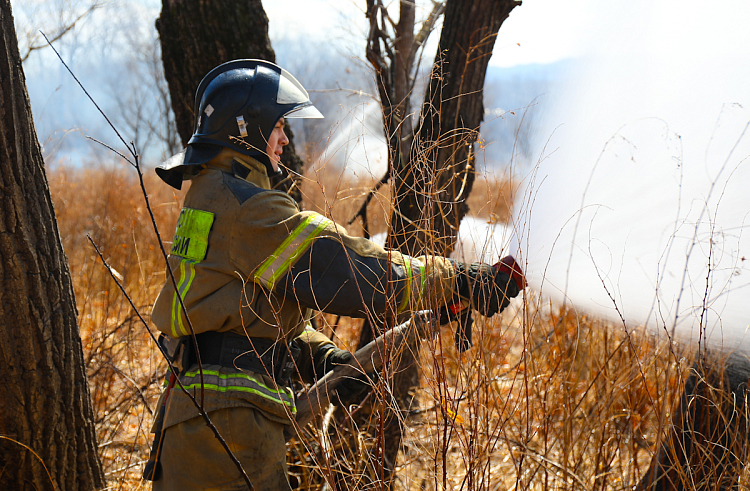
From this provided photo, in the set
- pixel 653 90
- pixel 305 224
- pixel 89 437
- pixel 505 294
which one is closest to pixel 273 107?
pixel 305 224

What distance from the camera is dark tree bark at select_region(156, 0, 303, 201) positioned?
123 inches

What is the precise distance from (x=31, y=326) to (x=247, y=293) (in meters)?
1.06

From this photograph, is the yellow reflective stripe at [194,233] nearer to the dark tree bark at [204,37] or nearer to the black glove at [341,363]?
the black glove at [341,363]

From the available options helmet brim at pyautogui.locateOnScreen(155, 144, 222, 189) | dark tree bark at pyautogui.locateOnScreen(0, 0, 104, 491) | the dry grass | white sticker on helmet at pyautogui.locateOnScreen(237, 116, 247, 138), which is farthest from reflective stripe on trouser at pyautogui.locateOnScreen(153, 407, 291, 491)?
white sticker on helmet at pyautogui.locateOnScreen(237, 116, 247, 138)

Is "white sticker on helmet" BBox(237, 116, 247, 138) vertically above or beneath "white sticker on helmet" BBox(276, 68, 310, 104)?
beneath

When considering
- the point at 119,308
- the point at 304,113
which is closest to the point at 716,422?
the point at 304,113

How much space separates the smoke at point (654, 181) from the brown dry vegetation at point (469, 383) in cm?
16

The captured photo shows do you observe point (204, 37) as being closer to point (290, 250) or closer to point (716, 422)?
point (290, 250)

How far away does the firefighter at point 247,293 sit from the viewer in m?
1.67

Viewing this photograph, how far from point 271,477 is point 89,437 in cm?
108

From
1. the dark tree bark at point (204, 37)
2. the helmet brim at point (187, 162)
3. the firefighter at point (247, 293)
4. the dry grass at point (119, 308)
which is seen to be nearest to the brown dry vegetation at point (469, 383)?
the dry grass at point (119, 308)

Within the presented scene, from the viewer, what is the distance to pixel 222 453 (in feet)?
5.71

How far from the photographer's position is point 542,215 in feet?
6.82

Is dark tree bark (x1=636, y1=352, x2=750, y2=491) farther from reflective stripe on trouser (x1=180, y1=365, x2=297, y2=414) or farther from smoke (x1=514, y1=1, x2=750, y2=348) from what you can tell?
reflective stripe on trouser (x1=180, y1=365, x2=297, y2=414)
